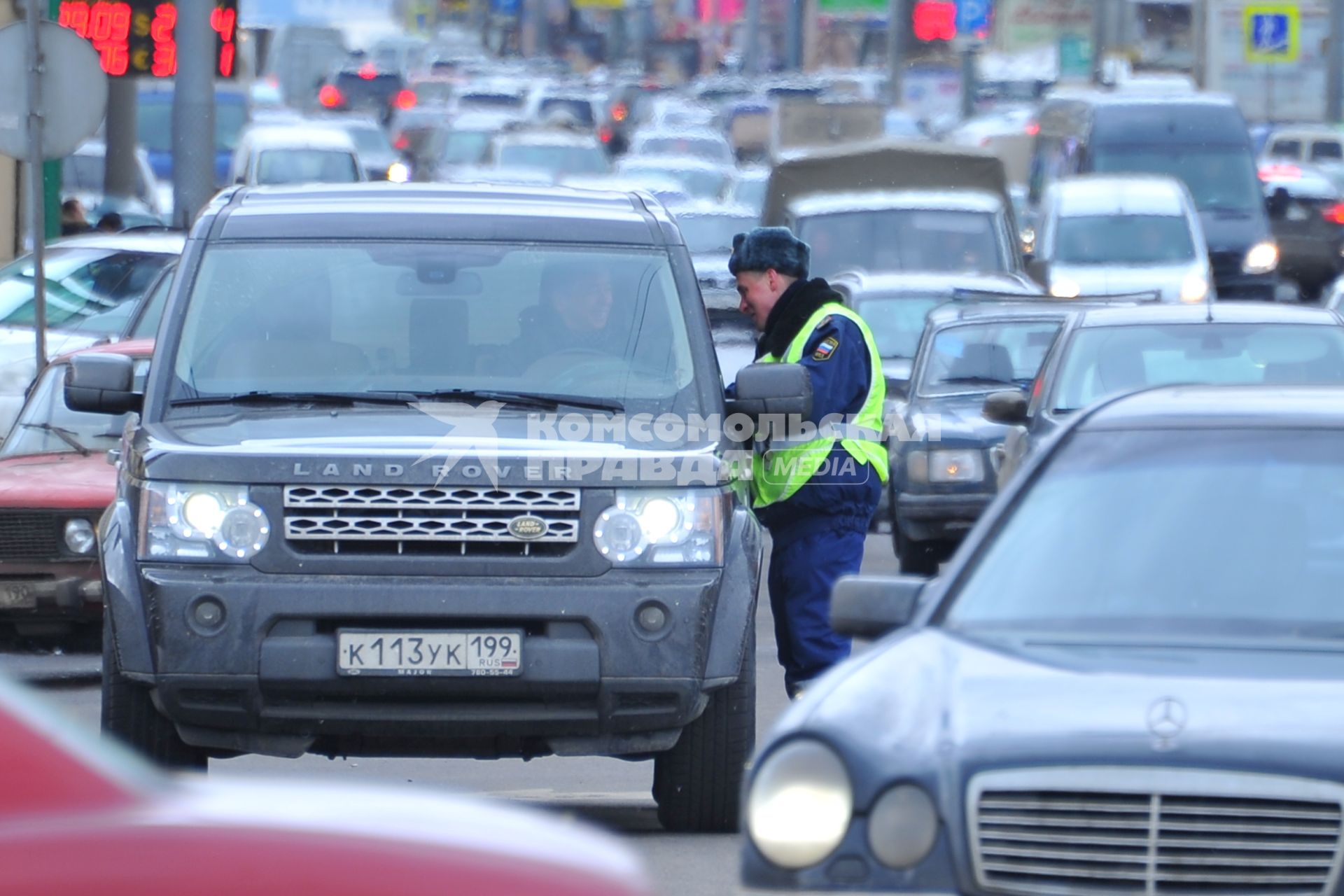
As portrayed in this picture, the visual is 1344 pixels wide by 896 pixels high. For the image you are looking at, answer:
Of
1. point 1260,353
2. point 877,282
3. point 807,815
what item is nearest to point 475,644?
point 807,815

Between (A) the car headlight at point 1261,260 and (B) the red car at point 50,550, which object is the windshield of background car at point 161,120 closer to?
(A) the car headlight at point 1261,260

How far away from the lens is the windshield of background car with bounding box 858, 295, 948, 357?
58.4 feet

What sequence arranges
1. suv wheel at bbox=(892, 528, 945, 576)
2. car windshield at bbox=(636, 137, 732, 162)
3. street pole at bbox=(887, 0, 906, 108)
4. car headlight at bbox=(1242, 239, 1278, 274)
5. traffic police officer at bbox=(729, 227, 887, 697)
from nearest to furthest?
1. traffic police officer at bbox=(729, 227, 887, 697)
2. suv wheel at bbox=(892, 528, 945, 576)
3. car headlight at bbox=(1242, 239, 1278, 274)
4. car windshield at bbox=(636, 137, 732, 162)
5. street pole at bbox=(887, 0, 906, 108)

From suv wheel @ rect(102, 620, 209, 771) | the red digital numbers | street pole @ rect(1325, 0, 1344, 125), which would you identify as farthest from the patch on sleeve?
street pole @ rect(1325, 0, 1344, 125)

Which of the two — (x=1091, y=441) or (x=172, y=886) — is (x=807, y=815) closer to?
(x=1091, y=441)

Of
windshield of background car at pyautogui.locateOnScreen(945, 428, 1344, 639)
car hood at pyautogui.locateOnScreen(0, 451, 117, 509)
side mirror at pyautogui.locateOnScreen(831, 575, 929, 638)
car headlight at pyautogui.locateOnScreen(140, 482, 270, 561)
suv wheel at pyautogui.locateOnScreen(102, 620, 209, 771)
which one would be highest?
windshield of background car at pyautogui.locateOnScreen(945, 428, 1344, 639)

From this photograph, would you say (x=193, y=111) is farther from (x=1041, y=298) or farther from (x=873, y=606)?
(x=873, y=606)

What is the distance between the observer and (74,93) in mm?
14102

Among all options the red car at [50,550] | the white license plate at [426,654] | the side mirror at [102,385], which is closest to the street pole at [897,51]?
the red car at [50,550]

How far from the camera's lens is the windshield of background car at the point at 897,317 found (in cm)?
1781

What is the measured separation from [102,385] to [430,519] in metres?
1.28

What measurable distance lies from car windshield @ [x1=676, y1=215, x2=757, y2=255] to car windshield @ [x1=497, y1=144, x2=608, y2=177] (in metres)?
13.1

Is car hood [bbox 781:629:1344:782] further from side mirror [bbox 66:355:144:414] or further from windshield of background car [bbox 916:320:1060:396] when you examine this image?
windshield of background car [bbox 916:320:1060:396]

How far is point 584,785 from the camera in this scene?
337 inches
